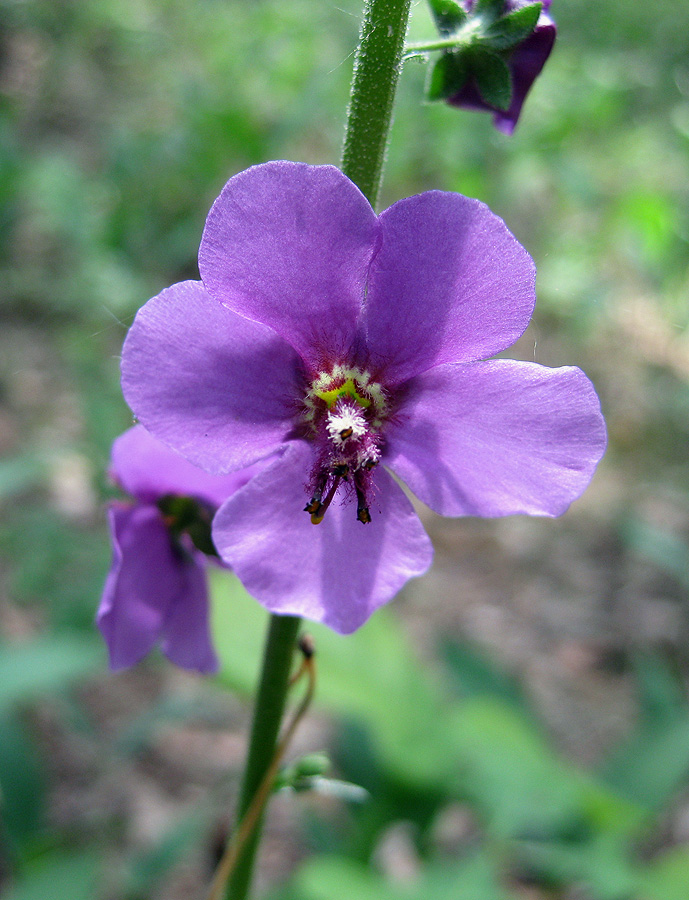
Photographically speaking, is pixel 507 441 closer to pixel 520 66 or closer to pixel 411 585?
pixel 520 66

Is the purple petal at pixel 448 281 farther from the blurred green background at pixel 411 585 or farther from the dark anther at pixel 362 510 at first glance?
the blurred green background at pixel 411 585

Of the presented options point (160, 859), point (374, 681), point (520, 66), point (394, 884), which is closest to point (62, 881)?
point (160, 859)

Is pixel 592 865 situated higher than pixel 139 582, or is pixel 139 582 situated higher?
pixel 139 582

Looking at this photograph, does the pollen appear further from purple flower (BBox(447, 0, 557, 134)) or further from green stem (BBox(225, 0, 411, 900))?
purple flower (BBox(447, 0, 557, 134))

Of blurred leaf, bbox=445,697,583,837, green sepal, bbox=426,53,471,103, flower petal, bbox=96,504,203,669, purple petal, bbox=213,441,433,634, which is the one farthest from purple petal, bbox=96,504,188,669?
blurred leaf, bbox=445,697,583,837

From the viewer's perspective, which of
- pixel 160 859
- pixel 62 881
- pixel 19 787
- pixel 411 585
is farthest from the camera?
pixel 411 585

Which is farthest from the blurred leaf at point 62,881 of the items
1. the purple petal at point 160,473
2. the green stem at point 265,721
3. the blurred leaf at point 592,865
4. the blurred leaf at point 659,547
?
the blurred leaf at point 659,547

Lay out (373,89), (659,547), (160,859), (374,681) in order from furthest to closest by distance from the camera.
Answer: (659,547) → (374,681) → (160,859) → (373,89)
